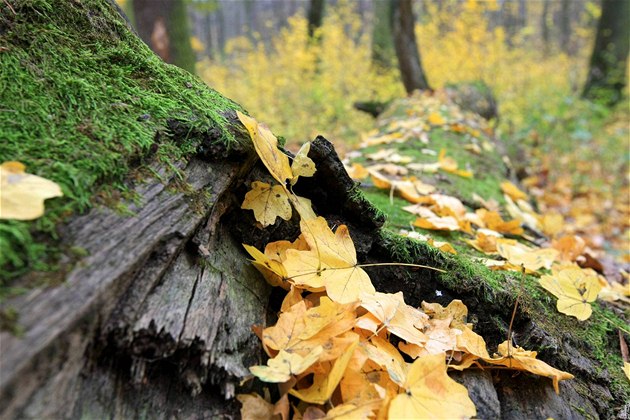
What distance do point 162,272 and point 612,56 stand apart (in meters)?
13.1

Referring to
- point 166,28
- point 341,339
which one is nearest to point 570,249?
point 341,339

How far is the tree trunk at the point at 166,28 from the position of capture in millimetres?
5793

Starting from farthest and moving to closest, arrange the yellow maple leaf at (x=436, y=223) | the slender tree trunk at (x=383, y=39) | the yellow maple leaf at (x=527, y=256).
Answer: the slender tree trunk at (x=383, y=39)
the yellow maple leaf at (x=436, y=223)
the yellow maple leaf at (x=527, y=256)

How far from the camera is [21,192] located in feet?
2.56

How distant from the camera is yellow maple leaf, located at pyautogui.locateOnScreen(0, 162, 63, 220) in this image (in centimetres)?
76

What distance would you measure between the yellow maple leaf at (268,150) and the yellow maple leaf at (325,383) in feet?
1.47

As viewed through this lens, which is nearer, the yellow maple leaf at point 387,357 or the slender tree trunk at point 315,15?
the yellow maple leaf at point 387,357

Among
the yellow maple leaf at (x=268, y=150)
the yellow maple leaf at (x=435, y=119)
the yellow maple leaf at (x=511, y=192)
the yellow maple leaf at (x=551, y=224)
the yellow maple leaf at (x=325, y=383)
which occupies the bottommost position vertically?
the yellow maple leaf at (x=551, y=224)

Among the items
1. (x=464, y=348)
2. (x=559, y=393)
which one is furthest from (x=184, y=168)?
(x=559, y=393)

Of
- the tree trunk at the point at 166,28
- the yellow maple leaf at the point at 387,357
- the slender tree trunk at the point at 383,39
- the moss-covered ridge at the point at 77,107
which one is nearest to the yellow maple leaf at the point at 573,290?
the yellow maple leaf at the point at 387,357

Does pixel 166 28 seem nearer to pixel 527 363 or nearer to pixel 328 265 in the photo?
pixel 328 265

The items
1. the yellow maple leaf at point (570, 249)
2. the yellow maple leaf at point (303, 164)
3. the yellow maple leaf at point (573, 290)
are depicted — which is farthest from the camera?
the yellow maple leaf at point (570, 249)

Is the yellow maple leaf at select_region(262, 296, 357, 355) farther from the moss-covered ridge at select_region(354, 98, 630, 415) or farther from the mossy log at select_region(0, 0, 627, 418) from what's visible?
the moss-covered ridge at select_region(354, 98, 630, 415)

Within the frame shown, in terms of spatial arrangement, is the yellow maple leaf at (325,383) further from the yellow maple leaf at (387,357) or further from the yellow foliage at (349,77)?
the yellow foliage at (349,77)
